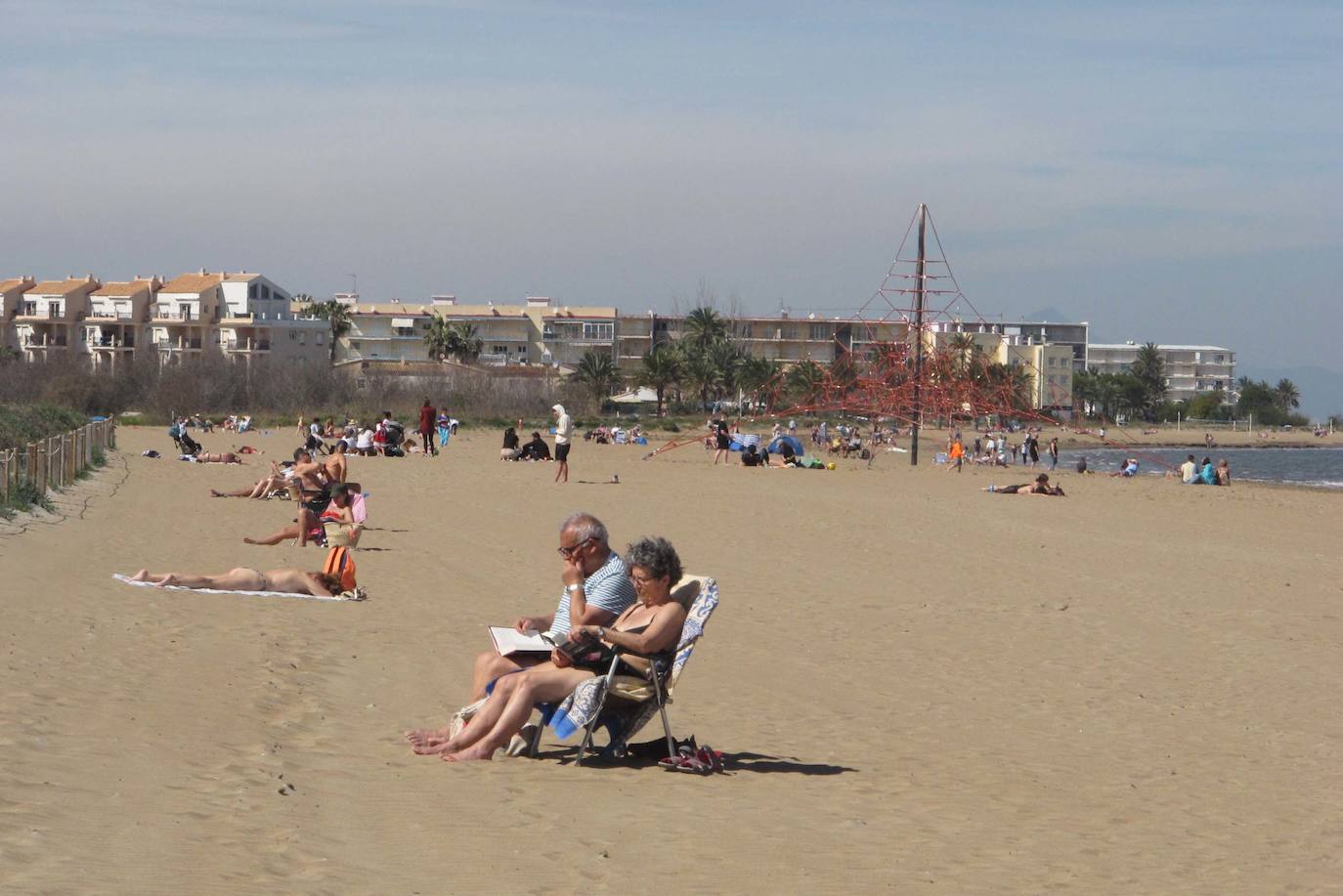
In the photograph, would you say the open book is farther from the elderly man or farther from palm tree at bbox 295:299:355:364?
palm tree at bbox 295:299:355:364

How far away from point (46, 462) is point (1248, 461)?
6278 centimetres

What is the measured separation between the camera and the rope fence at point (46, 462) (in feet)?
51.6

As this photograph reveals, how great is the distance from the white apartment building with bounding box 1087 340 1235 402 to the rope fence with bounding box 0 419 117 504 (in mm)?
147626

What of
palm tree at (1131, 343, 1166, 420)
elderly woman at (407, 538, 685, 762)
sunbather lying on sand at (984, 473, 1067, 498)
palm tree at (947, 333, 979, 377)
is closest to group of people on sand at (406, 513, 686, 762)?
elderly woman at (407, 538, 685, 762)

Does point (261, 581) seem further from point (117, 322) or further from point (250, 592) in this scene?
point (117, 322)

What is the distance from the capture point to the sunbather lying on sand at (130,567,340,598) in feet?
35.6

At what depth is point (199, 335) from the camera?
3625 inches

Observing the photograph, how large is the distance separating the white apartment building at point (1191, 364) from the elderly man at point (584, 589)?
161 meters

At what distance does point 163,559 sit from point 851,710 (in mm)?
7316

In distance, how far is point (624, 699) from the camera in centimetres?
635

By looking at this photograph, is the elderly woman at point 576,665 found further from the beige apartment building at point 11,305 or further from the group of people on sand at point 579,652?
the beige apartment building at point 11,305

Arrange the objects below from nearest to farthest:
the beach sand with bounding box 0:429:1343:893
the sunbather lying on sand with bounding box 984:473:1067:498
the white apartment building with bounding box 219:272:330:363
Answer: the beach sand with bounding box 0:429:1343:893, the sunbather lying on sand with bounding box 984:473:1067:498, the white apartment building with bounding box 219:272:330:363

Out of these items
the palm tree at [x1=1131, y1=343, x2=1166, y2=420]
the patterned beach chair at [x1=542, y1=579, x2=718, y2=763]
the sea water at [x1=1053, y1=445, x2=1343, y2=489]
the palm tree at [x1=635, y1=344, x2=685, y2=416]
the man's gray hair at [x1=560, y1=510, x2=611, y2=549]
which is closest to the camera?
the patterned beach chair at [x1=542, y1=579, x2=718, y2=763]

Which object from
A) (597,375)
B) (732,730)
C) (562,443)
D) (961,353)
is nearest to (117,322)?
(597,375)
